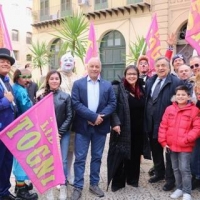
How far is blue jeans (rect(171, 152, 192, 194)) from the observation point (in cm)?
373

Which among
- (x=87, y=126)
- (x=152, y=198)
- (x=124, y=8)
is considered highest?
(x=124, y=8)

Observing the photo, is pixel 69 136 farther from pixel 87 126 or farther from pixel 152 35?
pixel 152 35

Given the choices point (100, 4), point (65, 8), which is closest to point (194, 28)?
point (100, 4)

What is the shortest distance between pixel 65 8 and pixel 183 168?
64.9 ft

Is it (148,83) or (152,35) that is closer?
(148,83)

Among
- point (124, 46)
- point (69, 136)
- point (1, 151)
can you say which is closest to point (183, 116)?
point (69, 136)

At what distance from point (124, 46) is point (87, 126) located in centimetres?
1538

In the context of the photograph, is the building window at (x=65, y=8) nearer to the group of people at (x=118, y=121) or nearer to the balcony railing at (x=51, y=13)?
the balcony railing at (x=51, y=13)

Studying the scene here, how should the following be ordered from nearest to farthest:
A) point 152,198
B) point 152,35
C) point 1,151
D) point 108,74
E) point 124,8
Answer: point 1,151 < point 152,198 < point 152,35 < point 124,8 < point 108,74

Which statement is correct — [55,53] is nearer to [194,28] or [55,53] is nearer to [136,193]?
[194,28]

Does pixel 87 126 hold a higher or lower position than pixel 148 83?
lower

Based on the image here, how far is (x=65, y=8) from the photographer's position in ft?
71.4

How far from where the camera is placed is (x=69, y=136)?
4.07m

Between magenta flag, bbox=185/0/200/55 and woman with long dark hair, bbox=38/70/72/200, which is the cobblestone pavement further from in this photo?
magenta flag, bbox=185/0/200/55
